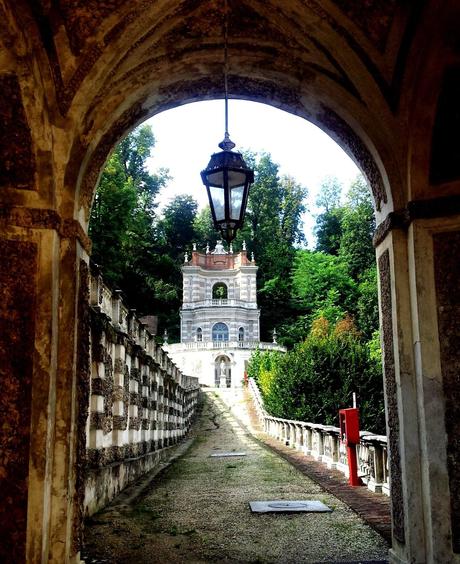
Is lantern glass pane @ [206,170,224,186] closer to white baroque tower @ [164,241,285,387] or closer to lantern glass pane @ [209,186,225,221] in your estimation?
lantern glass pane @ [209,186,225,221]

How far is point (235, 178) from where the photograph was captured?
17.7 ft

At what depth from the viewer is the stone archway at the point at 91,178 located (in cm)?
501

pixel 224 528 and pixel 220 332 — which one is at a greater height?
pixel 220 332

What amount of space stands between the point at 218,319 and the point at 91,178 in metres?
52.1

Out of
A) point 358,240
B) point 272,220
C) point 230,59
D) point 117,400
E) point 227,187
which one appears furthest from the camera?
point 272,220

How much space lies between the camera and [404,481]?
5.22 m

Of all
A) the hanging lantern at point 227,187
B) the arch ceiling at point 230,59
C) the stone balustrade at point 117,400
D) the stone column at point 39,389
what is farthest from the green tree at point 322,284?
the stone column at point 39,389

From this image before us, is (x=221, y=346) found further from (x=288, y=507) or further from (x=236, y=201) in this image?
(x=236, y=201)

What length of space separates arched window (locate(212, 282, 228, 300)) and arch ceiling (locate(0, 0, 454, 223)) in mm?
56538

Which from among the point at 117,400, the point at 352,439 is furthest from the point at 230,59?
the point at 352,439

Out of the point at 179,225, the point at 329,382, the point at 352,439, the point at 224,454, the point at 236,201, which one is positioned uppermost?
the point at 179,225

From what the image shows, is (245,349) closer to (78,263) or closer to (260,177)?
(260,177)

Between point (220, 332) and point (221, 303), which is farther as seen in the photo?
point (221, 303)

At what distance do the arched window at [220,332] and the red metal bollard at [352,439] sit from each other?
47209 mm
